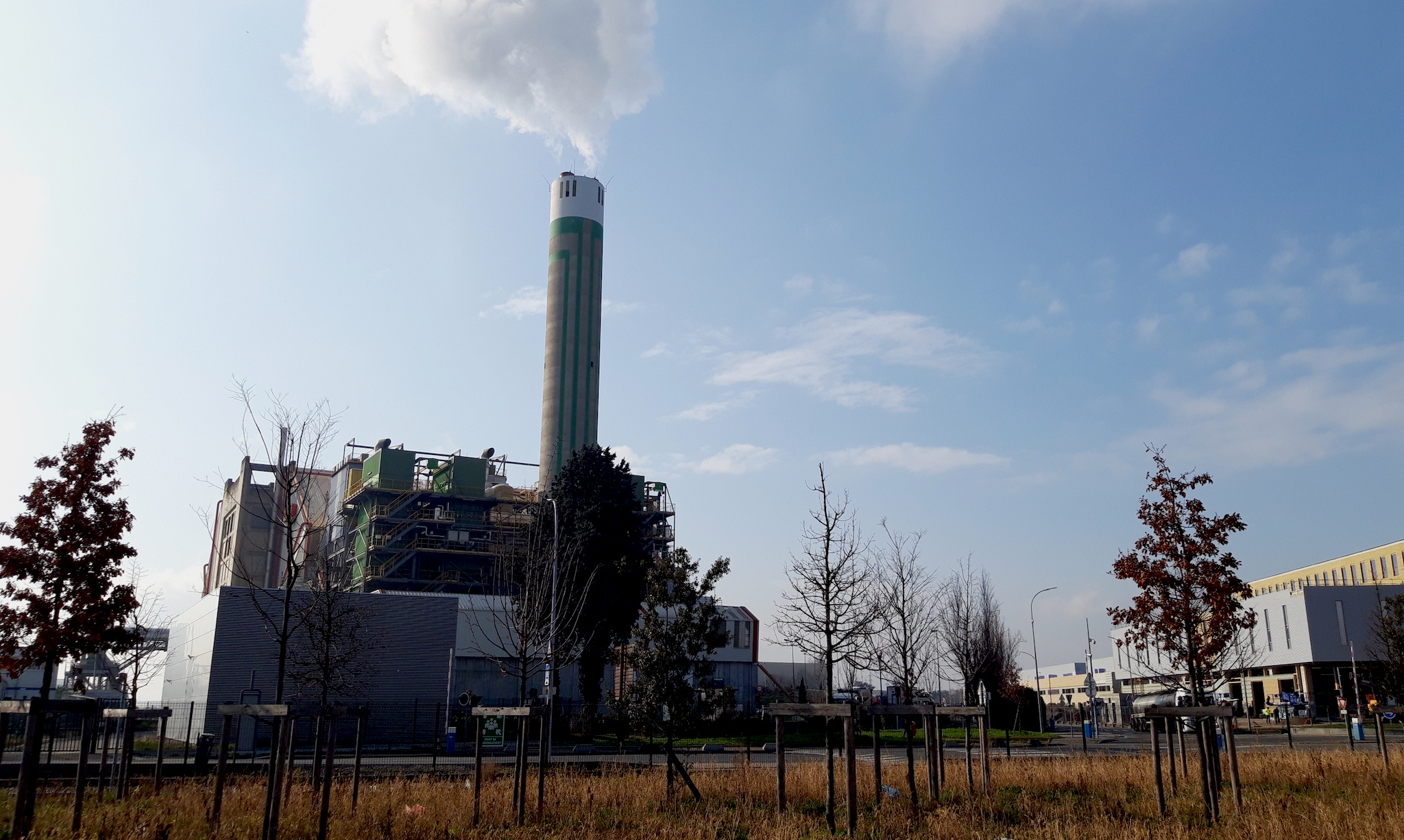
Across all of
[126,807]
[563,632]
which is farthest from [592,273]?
[126,807]

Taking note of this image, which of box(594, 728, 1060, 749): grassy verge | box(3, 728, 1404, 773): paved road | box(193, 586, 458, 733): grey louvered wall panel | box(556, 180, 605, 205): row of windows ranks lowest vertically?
box(594, 728, 1060, 749): grassy verge

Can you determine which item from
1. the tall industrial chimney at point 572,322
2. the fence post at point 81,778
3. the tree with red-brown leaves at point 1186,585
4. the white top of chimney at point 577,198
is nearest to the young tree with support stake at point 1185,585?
the tree with red-brown leaves at point 1186,585

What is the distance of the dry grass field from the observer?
12.3m

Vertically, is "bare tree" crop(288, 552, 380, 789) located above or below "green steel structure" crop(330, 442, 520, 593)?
below

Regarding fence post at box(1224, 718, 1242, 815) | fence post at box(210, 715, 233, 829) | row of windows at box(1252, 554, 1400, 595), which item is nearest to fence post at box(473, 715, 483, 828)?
fence post at box(210, 715, 233, 829)

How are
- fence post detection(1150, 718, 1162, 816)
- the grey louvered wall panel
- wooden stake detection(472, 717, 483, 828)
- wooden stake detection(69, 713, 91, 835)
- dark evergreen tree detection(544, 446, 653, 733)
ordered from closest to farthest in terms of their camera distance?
wooden stake detection(69, 713, 91, 835), fence post detection(1150, 718, 1162, 816), wooden stake detection(472, 717, 483, 828), the grey louvered wall panel, dark evergreen tree detection(544, 446, 653, 733)

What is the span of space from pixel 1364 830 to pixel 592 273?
68314mm

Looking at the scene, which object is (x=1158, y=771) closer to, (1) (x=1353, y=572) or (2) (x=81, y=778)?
(2) (x=81, y=778)

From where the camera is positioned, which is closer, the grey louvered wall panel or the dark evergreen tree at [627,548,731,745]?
the dark evergreen tree at [627,548,731,745]

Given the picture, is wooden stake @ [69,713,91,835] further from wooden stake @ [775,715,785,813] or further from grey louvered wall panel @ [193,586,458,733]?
grey louvered wall panel @ [193,586,458,733]

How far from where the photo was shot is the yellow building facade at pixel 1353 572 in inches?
3275

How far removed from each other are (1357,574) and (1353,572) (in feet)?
2.95

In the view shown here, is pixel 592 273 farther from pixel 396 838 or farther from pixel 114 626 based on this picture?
pixel 396 838

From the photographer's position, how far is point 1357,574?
89750 mm
